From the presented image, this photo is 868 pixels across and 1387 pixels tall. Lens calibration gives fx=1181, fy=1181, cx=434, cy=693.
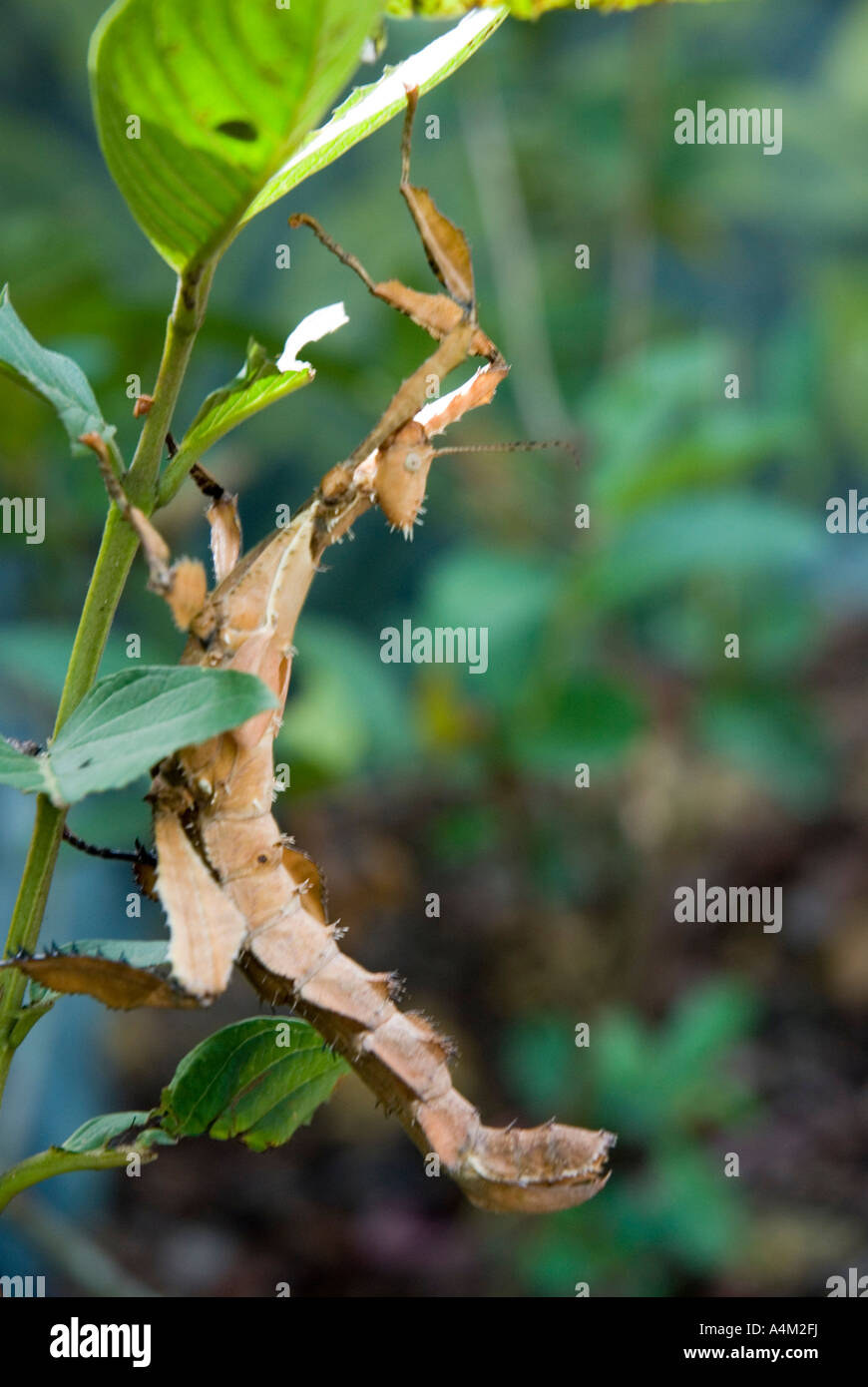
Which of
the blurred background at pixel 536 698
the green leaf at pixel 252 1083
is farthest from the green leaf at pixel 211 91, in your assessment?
the blurred background at pixel 536 698

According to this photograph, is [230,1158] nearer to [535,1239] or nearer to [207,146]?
[535,1239]

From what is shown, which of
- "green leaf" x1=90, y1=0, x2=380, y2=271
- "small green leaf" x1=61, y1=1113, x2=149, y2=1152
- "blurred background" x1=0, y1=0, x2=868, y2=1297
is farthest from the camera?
"blurred background" x1=0, y1=0, x2=868, y2=1297

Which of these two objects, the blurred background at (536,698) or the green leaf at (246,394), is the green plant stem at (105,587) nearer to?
the green leaf at (246,394)

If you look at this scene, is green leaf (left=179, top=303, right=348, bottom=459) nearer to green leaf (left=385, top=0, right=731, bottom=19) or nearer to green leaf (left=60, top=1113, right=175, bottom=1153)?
green leaf (left=385, top=0, right=731, bottom=19)

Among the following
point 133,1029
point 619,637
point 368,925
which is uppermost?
point 619,637

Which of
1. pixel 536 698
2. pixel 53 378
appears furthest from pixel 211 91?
pixel 536 698

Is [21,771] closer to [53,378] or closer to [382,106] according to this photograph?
[53,378]

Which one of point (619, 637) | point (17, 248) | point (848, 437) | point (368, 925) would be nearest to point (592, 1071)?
point (368, 925)

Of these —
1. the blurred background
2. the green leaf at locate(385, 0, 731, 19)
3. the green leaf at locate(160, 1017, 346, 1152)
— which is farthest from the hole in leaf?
the blurred background
